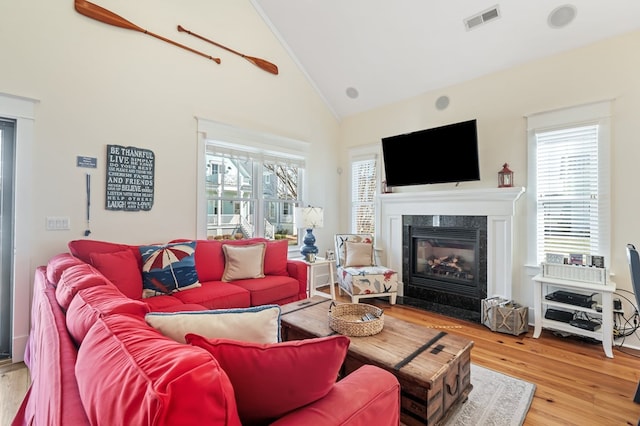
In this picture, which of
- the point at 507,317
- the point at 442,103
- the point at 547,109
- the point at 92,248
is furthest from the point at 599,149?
the point at 92,248

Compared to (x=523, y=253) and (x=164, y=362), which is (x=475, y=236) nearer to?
(x=523, y=253)

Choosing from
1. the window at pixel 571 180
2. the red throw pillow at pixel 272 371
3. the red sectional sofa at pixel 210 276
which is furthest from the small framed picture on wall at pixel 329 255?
the red throw pillow at pixel 272 371

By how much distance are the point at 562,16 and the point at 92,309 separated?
4.22m

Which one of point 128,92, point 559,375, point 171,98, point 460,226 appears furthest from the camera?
point 460,226

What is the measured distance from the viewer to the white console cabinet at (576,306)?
2.61 meters

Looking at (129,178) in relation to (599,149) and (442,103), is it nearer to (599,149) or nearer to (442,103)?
(442,103)

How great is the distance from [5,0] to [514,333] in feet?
17.6

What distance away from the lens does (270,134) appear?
14.0 ft

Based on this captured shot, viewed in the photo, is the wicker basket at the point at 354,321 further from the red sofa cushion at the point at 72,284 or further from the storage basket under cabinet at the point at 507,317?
the storage basket under cabinet at the point at 507,317

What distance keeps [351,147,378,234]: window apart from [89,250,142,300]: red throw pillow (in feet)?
10.7

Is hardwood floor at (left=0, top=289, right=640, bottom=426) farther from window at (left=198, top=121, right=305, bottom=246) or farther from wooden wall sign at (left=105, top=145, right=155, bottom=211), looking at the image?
window at (left=198, top=121, right=305, bottom=246)

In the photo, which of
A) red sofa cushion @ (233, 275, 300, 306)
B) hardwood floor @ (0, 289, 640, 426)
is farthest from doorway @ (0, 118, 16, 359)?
red sofa cushion @ (233, 275, 300, 306)

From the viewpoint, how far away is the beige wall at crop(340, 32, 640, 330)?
283cm

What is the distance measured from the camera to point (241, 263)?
3248mm
